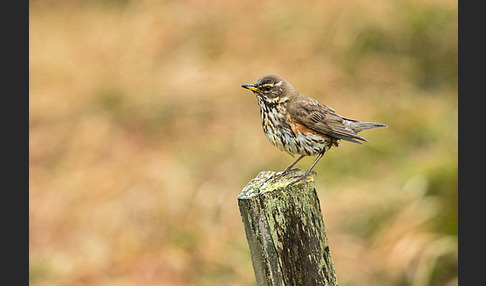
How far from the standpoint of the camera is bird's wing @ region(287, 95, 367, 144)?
4.77 metres

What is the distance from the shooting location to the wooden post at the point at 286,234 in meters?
3.59

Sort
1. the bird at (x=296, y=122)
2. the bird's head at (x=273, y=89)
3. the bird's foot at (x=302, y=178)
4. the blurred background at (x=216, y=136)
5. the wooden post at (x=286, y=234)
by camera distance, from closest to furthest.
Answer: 1. the wooden post at (x=286, y=234)
2. the bird's foot at (x=302, y=178)
3. the bird at (x=296, y=122)
4. the bird's head at (x=273, y=89)
5. the blurred background at (x=216, y=136)

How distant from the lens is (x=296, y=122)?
15.7 ft

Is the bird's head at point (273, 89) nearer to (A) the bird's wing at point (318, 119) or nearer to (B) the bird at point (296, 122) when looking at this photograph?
(B) the bird at point (296, 122)

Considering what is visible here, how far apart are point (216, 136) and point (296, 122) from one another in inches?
202

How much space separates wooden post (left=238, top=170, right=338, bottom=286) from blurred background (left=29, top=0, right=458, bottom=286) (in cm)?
265

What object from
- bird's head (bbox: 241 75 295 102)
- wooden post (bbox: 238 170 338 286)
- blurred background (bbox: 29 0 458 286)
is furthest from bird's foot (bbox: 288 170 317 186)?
blurred background (bbox: 29 0 458 286)

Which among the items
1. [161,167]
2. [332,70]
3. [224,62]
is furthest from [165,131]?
[332,70]

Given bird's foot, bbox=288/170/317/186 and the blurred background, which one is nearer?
bird's foot, bbox=288/170/317/186

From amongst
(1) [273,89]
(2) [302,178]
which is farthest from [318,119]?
(2) [302,178]

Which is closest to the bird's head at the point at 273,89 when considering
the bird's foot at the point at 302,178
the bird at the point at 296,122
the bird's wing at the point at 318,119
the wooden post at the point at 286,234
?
the bird at the point at 296,122

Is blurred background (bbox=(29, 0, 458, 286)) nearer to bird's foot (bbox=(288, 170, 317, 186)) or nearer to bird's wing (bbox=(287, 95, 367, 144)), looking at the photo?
bird's wing (bbox=(287, 95, 367, 144))

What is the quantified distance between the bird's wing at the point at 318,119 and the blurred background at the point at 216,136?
1.31 m

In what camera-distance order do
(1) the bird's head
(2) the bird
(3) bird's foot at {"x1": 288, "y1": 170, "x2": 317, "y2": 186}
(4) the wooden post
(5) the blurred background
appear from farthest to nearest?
1. (5) the blurred background
2. (1) the bird's head
3. (2) the bird
4. (3) bird's foot at {"x1": 288, "y1": 170, "x2": 317, "y2": 186}
5. (4) the wooden post
